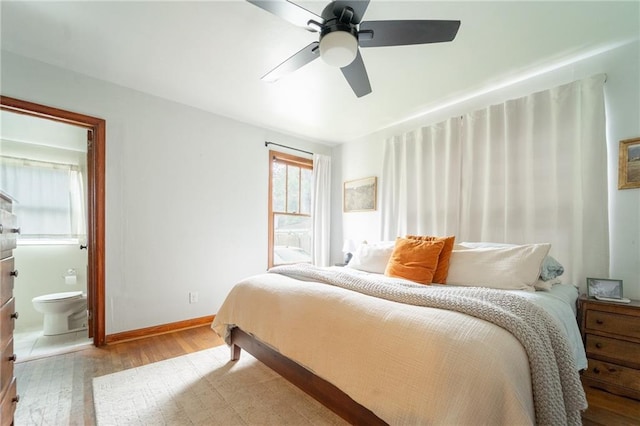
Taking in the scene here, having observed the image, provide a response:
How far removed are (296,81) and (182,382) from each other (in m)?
2.58

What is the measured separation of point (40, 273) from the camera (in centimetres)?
324

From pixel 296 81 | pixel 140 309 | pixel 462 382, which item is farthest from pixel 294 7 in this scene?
pixel 140 309

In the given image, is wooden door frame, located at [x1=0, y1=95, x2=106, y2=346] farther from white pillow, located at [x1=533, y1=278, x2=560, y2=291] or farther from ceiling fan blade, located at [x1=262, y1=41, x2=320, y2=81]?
white pillow, located at [x1=533, y1=278, x2=560, y2=291]

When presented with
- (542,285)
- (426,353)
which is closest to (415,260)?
(542,285)

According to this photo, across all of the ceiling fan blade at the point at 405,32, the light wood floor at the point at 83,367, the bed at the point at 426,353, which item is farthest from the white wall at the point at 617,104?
the light wood floor at the point at 83,367

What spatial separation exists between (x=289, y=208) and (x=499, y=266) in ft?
9.04

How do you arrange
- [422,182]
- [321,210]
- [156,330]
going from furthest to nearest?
[321,210] < [422,182] < [156,330]

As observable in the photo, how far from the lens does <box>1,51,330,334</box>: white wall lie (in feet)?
8.27

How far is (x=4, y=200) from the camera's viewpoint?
1168 mm

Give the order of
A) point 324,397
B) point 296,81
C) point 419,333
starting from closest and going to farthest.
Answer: point 419,333
point 324,397
point 296,81

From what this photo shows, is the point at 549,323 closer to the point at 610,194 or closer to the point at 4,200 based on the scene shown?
the point at 610,194

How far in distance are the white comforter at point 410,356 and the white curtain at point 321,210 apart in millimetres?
2508

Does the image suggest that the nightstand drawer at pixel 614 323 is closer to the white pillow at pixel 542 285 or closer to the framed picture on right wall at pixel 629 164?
the white pillow at pixel 542 285

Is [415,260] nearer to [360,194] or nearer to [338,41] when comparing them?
[338,41]
